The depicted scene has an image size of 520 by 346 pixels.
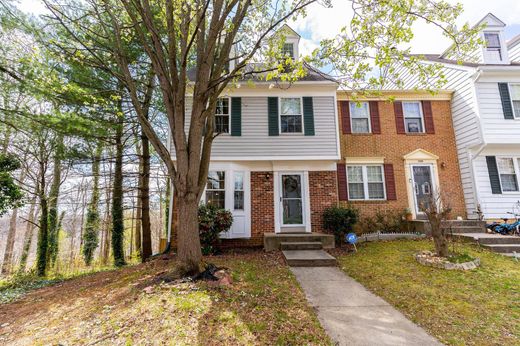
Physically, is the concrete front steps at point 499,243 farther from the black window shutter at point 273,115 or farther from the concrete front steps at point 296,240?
the black window shutter at point 273,115

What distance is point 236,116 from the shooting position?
842 cm

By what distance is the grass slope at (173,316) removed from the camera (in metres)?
2.65

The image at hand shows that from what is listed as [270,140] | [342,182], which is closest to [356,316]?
[270,140]

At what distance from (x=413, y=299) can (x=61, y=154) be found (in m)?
10.7

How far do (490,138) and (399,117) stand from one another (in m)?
3.11

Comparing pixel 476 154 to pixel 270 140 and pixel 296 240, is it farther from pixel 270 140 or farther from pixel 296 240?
pixel 270 140

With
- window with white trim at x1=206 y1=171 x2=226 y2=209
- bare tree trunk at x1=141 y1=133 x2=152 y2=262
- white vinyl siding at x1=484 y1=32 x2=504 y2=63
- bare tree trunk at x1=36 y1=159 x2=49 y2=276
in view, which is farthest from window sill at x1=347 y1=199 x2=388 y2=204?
bare tree trunk at x1=36 y1=159 x2=49 y2=276

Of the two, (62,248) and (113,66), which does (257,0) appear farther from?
(62,248)

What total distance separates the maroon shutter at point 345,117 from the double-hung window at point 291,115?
7.43 ft

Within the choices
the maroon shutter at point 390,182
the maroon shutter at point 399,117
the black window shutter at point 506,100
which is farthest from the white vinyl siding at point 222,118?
the black window shutter at point 506,100

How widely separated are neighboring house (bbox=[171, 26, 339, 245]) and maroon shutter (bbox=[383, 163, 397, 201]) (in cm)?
250

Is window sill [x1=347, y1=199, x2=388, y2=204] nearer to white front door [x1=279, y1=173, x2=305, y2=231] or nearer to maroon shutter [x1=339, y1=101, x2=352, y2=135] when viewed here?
white front door [x1=279, y1=173, x2=305, y2=231]

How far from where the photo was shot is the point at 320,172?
27.9 ft

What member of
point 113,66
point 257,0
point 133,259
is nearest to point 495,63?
point 257,0
